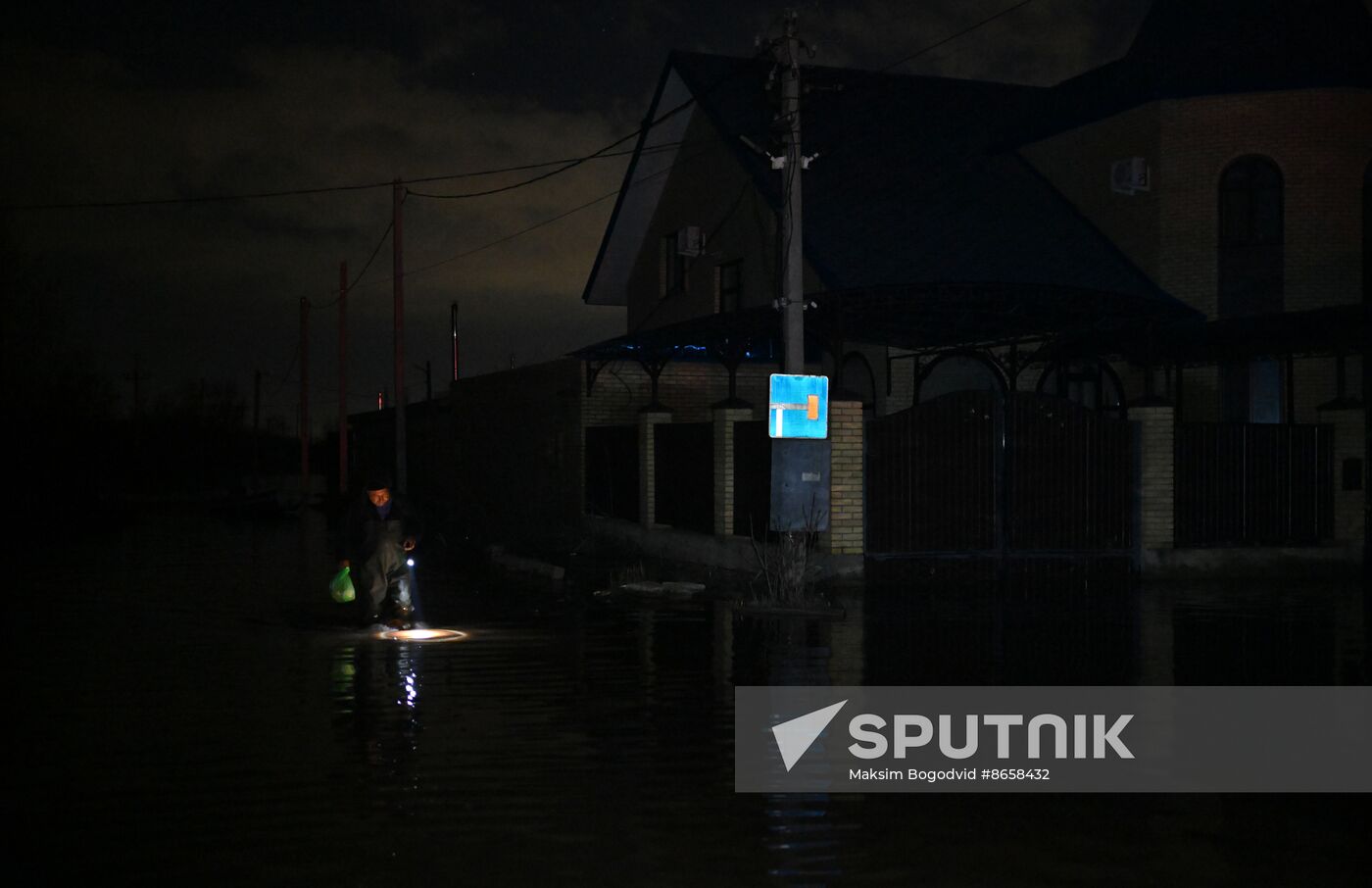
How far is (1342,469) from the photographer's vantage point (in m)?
19.0

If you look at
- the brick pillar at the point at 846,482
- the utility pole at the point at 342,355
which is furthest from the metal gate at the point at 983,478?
the utility pole at the point at 342,355

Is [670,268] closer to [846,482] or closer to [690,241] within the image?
[690,241]

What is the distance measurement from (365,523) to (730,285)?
54.9ft

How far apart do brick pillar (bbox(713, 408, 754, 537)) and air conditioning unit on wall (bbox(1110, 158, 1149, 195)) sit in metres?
9.08

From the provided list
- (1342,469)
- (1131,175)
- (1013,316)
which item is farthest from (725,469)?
(1131,175)

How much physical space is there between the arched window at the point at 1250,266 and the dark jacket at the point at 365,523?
50.7 feet

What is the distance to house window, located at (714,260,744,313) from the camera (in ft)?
92.3

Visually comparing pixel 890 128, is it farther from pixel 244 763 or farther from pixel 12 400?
pixel 12 400

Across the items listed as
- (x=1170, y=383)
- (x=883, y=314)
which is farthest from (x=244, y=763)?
(x=1170, y=383)

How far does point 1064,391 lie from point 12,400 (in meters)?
31.9

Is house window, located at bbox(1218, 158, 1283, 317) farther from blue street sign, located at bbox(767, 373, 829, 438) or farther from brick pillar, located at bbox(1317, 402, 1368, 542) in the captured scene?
blue street sign, located at bbox(767, 373, 829, 438)

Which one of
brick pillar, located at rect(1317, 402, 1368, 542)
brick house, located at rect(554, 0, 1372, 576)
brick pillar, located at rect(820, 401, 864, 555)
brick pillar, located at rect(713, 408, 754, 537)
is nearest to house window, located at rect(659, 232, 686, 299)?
brick house, located at rect(554, 0, 1372, 576)

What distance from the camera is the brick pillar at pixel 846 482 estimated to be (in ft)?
56.3

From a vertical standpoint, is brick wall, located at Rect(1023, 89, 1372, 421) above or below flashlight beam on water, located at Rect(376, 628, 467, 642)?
above
